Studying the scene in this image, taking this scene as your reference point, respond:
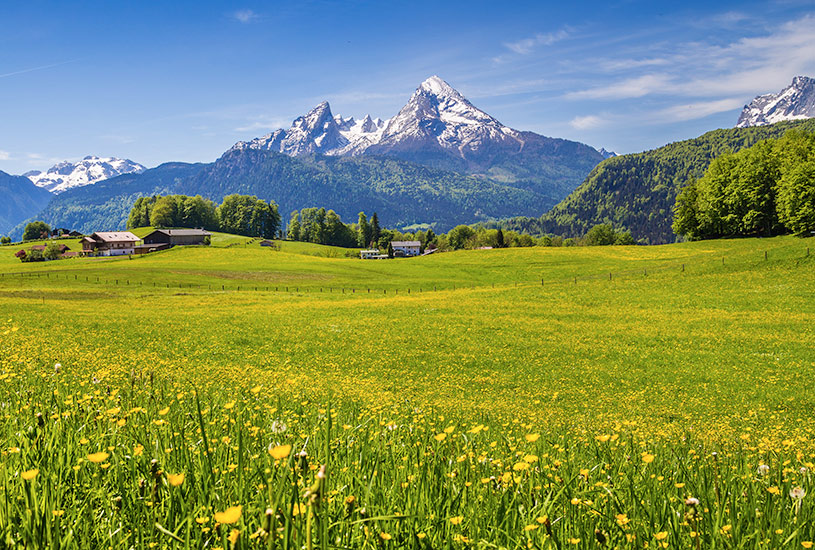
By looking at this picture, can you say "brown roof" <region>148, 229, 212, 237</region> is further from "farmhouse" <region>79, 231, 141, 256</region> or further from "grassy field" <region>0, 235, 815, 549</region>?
"grassy field" <region>0, 235, 815, 549</region>

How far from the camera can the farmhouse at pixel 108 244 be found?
567ft

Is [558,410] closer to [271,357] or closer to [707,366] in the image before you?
[707,366]

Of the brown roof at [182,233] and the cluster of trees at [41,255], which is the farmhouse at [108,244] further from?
the cluster of trees at [41,255]

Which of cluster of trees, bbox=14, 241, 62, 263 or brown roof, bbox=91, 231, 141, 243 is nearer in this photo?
cluster of trees, bbox=14, 241, 62, 263

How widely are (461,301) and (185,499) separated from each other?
51.0 meters

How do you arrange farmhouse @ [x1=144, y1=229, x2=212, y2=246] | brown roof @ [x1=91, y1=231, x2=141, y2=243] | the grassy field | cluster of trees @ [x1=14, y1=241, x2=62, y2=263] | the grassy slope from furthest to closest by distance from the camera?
farmhouse @ [x1=144, y1=229, x2=212, y2=246], brown roof @ [x1=91, y1=231, x2=141, y2=243], cluster of trees @ [x1=14, y1=241, x2=62, y2=263], the grassy slope, the grassy field

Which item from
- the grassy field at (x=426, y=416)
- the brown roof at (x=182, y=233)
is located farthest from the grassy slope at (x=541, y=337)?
the brown roof at (x=182, y=233)

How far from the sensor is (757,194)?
4043 inches

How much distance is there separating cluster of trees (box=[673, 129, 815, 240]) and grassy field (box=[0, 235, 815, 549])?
40763 millimetres

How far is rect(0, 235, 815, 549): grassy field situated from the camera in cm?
260

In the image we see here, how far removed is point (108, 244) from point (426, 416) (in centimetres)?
20546

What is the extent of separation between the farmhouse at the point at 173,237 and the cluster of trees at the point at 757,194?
17156cm

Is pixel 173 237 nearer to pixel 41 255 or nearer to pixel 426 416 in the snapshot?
pixel 41 255

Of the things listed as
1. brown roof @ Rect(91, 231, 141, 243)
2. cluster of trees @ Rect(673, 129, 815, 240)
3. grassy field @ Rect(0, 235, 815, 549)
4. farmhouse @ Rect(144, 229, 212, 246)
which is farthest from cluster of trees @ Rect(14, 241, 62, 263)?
cluster of trees @ Rect(673, 129, 815, 240)
